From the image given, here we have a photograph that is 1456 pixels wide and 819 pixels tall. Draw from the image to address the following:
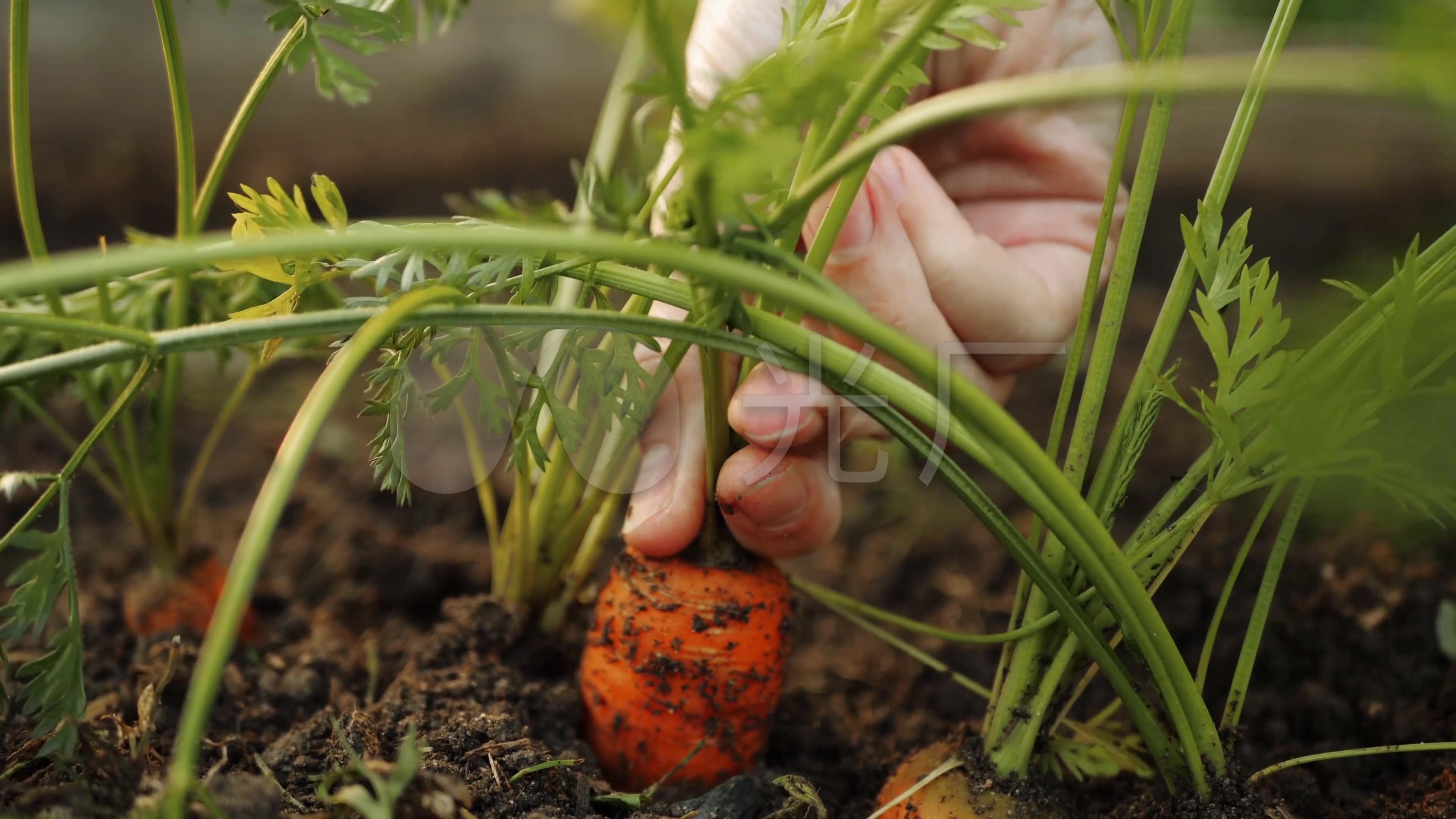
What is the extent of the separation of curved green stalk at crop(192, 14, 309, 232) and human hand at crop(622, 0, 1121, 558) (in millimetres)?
319

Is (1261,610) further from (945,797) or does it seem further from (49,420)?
(49,420)

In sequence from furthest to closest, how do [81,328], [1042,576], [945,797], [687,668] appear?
[687,668] → [945,797] → [1042,576] → [81,328]

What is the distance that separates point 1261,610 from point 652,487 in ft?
1.62

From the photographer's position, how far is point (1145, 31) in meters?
0.74

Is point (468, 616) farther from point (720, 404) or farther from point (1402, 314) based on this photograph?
point (1402, 314)

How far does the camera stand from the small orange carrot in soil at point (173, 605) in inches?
44.1

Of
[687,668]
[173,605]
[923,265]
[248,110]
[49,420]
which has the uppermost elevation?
[248,110]

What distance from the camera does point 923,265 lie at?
0.94m

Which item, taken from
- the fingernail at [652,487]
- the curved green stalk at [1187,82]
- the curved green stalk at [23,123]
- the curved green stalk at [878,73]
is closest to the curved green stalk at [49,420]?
the curved green stalk at [23,123]

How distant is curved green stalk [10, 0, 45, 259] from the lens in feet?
2.47

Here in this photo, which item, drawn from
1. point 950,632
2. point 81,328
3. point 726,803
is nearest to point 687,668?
point 726,803

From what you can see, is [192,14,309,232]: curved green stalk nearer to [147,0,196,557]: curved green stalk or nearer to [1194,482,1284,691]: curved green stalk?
[147,0,196,557]: curved green stalk

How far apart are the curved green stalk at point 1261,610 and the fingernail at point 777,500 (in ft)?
1.16

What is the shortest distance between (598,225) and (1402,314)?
0.49 metres
